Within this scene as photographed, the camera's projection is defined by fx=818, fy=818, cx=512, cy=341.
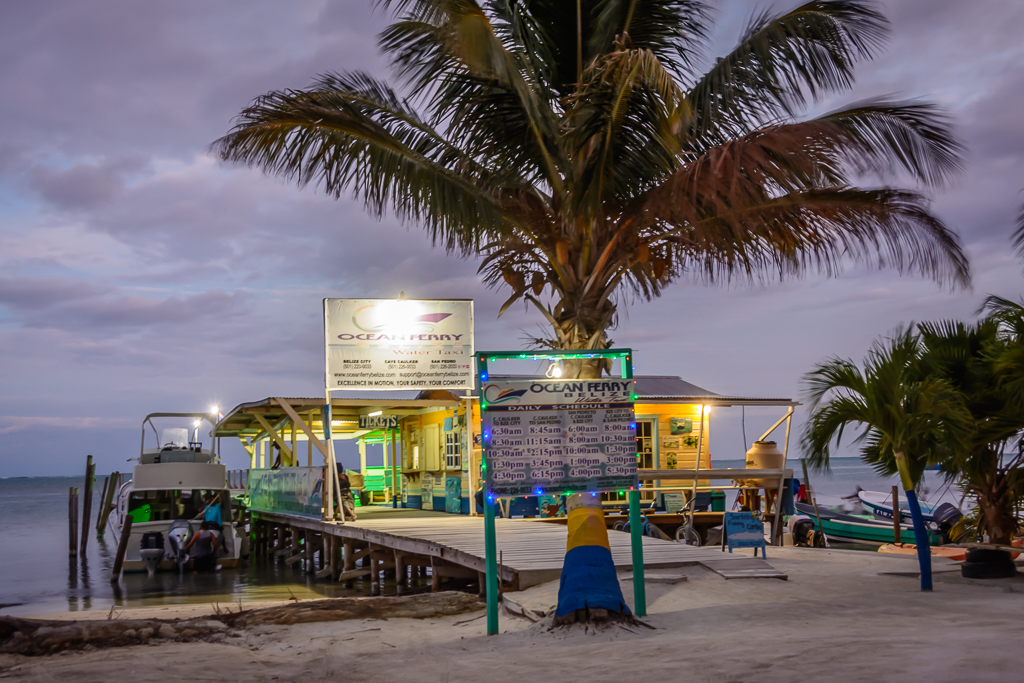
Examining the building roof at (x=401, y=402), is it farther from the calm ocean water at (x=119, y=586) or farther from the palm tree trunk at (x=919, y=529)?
the palm tree trunk at (x=919, y=529)

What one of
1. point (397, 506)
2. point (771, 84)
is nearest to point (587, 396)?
point (771, 84)

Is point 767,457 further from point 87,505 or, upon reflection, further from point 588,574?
point 87,505

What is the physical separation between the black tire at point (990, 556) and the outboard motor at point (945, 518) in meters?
13.1

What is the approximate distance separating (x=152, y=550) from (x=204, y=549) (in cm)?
115

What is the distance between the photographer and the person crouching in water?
1955 centimetres

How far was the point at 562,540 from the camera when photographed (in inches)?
473

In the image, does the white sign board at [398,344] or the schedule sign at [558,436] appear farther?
the white sign board at [398,344]

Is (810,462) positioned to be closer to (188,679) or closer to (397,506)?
(188,679)

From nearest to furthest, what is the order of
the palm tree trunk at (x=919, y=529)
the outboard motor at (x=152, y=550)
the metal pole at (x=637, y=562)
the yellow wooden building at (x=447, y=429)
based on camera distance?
the metal pole at (x=637, y=562)
the palm tree trunk at (x=919, y=529)
the yellow wooden building at (x=447, y=429)
the outboard motor at (x=152, y=550)

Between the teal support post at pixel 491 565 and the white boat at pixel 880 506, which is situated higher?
the teal support post at pixel 491 565

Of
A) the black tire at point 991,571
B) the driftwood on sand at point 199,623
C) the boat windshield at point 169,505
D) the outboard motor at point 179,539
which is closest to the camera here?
the driftwood on sand at point 199,623

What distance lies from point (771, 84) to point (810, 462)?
391 cm

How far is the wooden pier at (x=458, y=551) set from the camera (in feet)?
31.2

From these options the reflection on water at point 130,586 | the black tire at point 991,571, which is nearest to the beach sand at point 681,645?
the black tire at point 991,571
